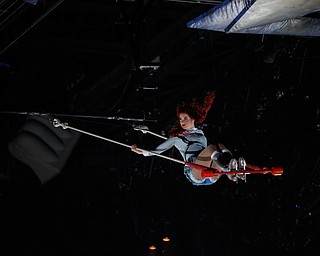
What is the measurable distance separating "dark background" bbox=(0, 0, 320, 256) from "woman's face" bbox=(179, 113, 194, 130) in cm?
171

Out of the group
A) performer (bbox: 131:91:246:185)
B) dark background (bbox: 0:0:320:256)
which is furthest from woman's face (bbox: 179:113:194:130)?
dark background (bbox: 0:0:320:256)

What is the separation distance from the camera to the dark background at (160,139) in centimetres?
892

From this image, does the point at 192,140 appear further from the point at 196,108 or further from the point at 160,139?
the point at 160,139

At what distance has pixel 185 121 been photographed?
21.8 feet

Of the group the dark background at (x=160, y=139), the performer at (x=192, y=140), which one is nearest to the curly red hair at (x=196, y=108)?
the performer at (x=192, y=140)

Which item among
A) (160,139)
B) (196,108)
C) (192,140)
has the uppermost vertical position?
(160,139)

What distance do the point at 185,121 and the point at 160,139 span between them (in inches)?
143

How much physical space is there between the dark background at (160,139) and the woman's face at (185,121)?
1.71 m

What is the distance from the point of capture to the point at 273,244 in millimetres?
9438

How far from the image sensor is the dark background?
892 cm

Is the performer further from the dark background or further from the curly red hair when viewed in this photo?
the dark background

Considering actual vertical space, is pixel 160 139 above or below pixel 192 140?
above

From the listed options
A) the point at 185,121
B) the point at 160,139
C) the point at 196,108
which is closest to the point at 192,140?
the point at 185,121

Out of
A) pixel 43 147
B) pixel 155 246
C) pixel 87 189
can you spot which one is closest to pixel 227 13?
pixel 43 147
